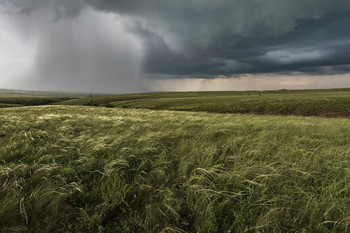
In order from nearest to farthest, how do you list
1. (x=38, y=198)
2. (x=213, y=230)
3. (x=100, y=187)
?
(x=213, y=230) → (x=38, y=198) → (x=100, y=187)

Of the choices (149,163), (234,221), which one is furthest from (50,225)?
(234,221)

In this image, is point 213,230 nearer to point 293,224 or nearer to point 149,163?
point 293,224

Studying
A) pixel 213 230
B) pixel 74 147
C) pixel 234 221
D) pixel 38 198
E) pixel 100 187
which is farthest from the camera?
pixel 74 147

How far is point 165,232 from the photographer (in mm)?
2018

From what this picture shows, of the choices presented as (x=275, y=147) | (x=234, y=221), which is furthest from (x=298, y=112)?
(x=234, y=221)

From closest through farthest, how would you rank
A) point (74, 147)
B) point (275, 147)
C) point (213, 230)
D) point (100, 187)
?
point (213, 230) < point (100, 187) < point (74, 147) < point (275, 147)

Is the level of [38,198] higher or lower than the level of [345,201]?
higher

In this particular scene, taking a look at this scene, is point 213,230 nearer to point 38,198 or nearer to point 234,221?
point 234,221

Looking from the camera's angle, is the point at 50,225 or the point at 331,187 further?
the point at 331,187

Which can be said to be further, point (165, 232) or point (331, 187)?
point (331, 187)

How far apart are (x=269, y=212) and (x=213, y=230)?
0.86 m

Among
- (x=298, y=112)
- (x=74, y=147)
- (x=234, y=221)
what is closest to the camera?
(x=234, y=221)

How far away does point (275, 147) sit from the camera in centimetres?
496

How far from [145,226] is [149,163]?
1.74m
